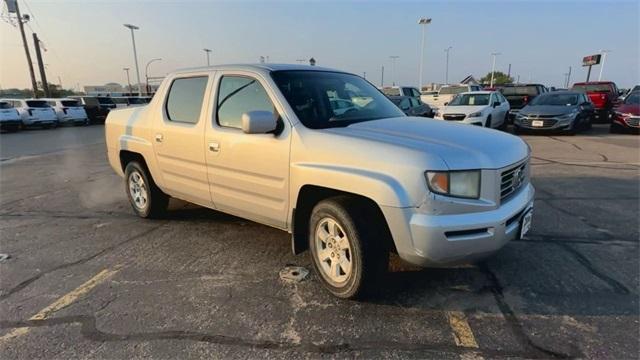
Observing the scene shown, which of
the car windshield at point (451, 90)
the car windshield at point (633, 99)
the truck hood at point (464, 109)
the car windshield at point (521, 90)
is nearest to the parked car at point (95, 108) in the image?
the car windshield at point (451, 90)

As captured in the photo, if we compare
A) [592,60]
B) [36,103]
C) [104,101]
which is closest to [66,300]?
[36,103]

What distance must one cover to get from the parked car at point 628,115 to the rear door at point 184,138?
49.2 feet

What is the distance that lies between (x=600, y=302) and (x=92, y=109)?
29638 mm

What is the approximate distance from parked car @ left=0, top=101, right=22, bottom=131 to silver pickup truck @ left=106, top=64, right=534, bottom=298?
20.9 m

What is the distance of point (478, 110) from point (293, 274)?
1191cm

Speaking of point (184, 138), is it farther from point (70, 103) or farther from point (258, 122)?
point (70, 103)

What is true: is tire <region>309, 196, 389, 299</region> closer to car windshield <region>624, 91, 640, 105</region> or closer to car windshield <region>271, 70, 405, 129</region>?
car windshield <region>271, 70, 405, 129</region>

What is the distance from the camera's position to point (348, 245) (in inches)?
120

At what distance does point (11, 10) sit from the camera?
2828 cm

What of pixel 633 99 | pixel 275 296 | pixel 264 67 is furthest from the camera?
pixel 633 99

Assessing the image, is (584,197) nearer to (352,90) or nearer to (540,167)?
(540,167)

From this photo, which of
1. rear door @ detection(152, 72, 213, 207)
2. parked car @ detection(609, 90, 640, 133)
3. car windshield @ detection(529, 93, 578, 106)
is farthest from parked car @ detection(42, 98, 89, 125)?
parked car @ detection(609, 90, 640, 133)

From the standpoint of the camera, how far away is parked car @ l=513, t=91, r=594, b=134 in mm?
13414

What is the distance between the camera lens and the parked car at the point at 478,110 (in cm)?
1356
